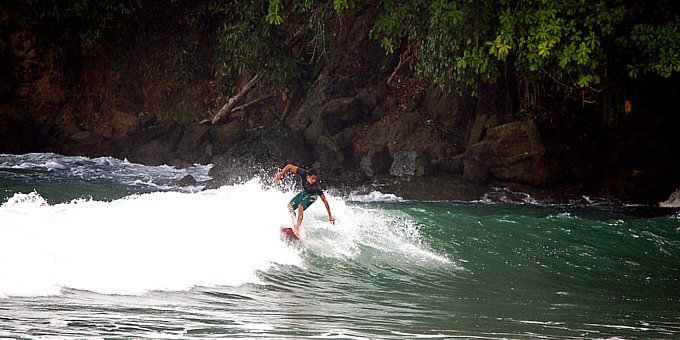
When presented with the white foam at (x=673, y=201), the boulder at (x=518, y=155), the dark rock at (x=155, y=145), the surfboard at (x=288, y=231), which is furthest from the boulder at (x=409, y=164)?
the surfboard at (x=288, y=231)

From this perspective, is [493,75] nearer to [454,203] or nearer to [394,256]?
[454,203]

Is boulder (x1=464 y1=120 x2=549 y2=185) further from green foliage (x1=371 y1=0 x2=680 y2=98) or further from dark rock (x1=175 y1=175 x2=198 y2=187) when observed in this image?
dark rock (x1=175 y1=175 x2=198 y2=187)

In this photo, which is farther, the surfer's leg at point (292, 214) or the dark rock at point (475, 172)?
the dark rock at point (475, 172)

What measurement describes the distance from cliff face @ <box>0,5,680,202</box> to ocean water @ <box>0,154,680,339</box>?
2.70 meters

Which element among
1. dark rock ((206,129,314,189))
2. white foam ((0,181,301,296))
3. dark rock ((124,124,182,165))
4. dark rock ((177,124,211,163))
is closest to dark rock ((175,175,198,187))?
dark rock ((206,129,314,189))

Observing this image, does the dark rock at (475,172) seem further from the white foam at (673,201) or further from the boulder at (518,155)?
the white foam at (673,201)

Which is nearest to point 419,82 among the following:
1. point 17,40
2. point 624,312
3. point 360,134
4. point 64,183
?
point 360,134

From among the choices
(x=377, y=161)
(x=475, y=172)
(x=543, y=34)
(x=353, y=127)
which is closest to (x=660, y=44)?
(x=543, y=34)

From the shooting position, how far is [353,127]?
955 inches

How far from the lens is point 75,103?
1086 inches

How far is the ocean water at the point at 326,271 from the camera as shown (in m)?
7.70

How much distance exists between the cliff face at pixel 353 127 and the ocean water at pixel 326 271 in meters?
2.70

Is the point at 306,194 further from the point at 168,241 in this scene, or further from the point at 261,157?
the point at 261,157

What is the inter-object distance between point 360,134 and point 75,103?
944 cm
